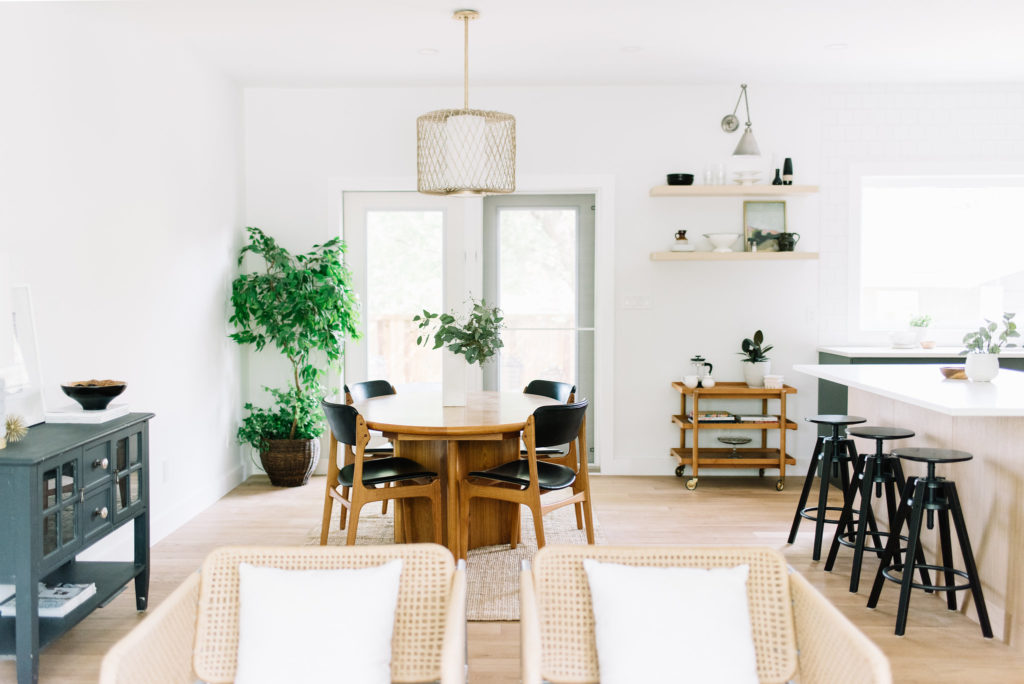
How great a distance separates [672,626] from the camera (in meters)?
1.71

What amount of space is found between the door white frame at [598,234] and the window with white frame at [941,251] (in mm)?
1720

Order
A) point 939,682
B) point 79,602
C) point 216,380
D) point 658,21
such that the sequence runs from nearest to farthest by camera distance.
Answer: point 939,682, point 79,602, point 658,21, point 216,380

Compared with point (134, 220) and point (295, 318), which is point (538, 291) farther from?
point (134, 220)

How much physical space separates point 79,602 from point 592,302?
3.81 meters

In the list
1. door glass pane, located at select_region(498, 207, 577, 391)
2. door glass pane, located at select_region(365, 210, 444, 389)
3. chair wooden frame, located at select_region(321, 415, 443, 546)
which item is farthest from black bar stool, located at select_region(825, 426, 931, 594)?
door glass pane, located at select_region(365, 210, 444, 389)

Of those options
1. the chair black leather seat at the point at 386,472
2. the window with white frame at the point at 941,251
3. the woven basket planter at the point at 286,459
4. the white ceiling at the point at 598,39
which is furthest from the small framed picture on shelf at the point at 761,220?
the woven basket planter at the point at 286,459

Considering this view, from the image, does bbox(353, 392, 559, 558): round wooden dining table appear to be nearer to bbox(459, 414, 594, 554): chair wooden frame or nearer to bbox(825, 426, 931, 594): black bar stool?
bbox(459, 414, 594, 554): chair wooden frame

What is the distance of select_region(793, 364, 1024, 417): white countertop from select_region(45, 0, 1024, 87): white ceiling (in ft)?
5.69

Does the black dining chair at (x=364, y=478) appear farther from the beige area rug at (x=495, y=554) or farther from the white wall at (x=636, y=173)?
the white wall at (x=636, y=173)

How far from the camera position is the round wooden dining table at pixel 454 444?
3.51 meters

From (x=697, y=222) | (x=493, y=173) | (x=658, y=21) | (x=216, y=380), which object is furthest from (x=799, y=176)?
(x=216, y=380)

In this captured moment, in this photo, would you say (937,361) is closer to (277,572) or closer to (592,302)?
(592,302)

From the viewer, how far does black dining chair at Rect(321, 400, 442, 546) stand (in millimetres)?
3562

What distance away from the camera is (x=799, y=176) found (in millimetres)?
5578
